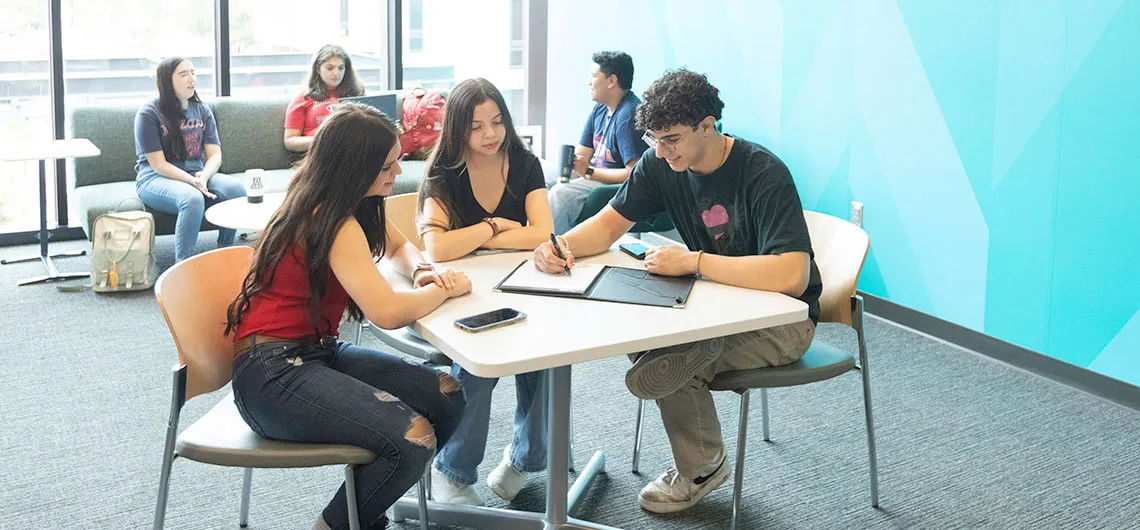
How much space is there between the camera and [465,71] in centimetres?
695

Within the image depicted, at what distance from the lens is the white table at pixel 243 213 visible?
4.21 metres

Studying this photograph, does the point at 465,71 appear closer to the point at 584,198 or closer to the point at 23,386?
the point at 584,198

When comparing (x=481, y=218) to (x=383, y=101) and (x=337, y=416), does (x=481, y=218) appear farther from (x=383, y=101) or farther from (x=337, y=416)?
(x=383, y=101)

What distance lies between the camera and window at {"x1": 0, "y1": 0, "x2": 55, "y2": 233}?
5641mm

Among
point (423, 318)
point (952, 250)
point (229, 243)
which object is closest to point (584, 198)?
point (952, 250)

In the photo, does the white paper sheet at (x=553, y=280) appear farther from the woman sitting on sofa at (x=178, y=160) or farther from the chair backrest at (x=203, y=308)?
the woman sitting on sofa at (x=178, y=160)

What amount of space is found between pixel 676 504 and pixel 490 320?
0.94 meters

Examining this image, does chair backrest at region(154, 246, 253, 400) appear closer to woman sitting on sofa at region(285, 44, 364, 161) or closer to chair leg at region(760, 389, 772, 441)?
chair leg at region(760, 389, 772, 441)

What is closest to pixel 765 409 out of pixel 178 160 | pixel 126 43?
pixel 178 160

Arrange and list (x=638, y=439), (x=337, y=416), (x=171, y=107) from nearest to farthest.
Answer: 1. (x=337, y=416)
2. (x=638, y=439)
3. (x=171, y=107)

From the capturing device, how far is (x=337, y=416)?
2.06 metres

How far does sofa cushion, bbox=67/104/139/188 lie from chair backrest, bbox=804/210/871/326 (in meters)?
3.87

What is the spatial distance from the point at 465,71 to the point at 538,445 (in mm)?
4499

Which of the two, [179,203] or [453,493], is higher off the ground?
[179,203]
